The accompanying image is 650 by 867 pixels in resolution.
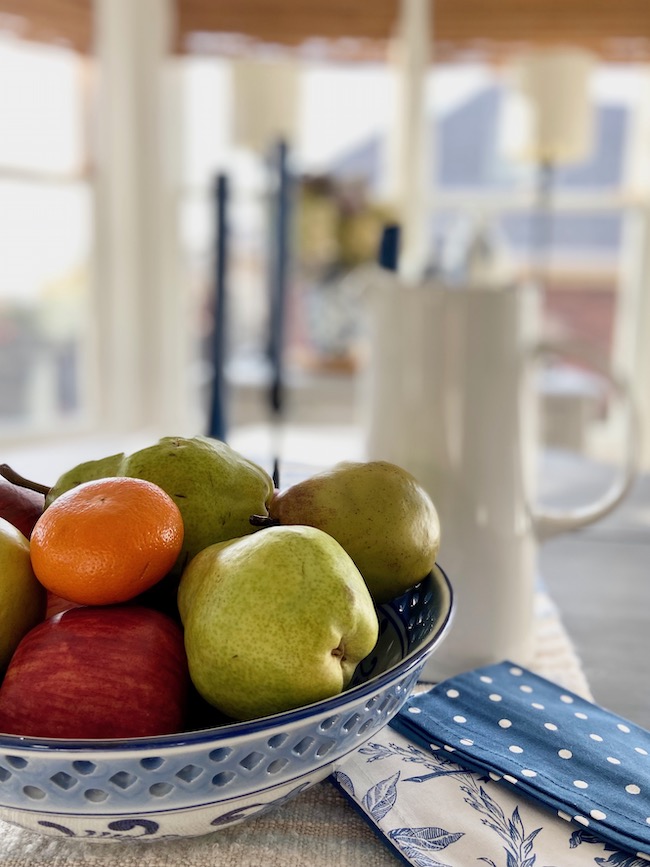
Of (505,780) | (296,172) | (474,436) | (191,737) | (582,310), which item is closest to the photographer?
(191,737)

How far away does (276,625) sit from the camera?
1.13ft

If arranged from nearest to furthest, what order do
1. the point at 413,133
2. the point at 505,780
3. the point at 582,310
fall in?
the point at 505,780 → the point at 413,133 → the point at 582,310

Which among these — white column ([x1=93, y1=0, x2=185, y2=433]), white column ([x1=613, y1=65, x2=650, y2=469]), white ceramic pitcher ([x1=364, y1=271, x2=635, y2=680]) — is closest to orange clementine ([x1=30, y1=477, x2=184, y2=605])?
white ceramic pitcher ([x1=364, y1=271, x2=635, y2=680])

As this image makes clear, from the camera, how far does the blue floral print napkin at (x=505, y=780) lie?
1.21ft

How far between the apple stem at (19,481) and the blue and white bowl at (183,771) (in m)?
0.18

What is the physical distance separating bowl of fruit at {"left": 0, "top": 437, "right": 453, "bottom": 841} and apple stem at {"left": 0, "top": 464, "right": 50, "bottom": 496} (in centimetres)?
7

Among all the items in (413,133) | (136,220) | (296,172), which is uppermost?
(413,133)

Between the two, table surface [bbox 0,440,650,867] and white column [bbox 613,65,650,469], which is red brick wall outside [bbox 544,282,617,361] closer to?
white column [bbox 613,65,650,469]

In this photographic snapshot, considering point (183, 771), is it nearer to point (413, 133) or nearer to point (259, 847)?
point (259, 847)

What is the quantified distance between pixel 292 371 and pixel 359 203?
0.62 m

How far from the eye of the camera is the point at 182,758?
1.01ft

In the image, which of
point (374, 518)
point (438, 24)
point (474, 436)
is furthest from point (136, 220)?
point (374, 518)

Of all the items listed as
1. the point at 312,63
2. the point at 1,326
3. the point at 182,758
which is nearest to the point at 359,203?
the point at 312,63

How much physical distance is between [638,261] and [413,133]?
101 centimetres
